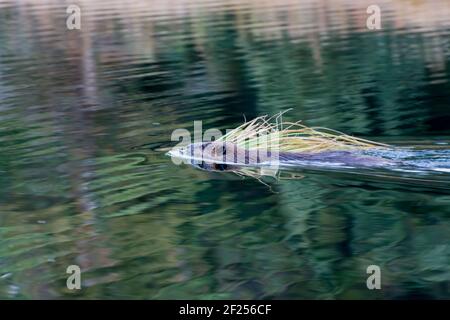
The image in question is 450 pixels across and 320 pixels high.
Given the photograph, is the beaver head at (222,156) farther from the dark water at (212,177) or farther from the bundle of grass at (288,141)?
the dark water at (212,177)

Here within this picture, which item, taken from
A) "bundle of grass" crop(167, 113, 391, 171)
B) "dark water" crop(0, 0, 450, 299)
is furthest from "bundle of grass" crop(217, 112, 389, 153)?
"dark water" crop(0, 0, 450, 299)

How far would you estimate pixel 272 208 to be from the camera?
9.37 m

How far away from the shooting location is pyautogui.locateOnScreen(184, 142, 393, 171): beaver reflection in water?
35.2 feet

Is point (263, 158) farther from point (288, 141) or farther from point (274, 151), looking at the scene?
point (288, 141)

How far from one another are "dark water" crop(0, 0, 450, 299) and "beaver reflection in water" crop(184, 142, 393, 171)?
329 millimetres

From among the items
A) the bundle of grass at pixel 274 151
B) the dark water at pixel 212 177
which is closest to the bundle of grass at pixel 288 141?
the bundle of grass at pixel 274 151

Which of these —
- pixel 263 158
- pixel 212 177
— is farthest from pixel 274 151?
pixel 212 177

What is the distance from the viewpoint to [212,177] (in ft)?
34.7

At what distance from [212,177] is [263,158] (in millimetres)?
793

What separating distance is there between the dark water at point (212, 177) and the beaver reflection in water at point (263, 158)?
1.08ft

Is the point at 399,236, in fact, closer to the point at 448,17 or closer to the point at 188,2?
the point at 448,17

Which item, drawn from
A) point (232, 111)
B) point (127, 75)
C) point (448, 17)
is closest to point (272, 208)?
point (232, 111)

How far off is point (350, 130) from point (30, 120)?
5.14 metres

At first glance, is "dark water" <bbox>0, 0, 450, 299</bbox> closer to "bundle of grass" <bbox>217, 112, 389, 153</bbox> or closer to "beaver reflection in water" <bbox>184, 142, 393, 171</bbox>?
"beaver reflection in water" <bbox>184, 142, 393, 171</bbox>
